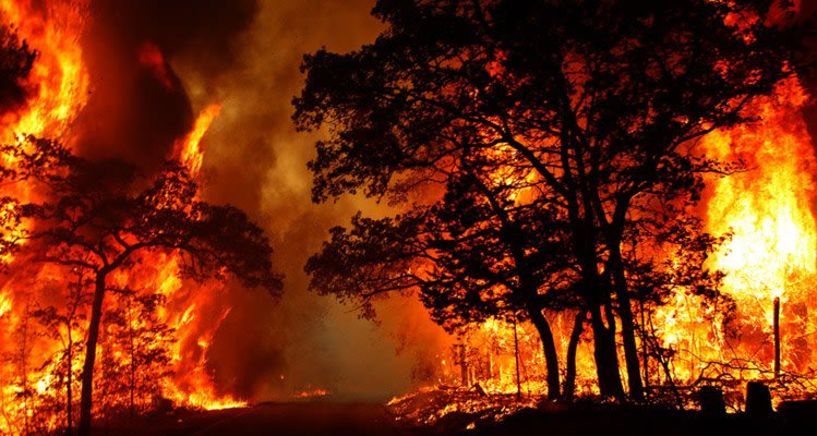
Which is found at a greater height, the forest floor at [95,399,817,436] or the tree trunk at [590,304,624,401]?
the tree trunk at [590,304,624,401]

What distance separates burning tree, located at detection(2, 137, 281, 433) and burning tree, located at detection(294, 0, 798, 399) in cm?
848

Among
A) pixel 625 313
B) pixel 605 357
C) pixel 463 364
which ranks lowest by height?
pixel 463 364

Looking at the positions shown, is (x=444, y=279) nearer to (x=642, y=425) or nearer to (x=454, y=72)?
(x=454, y=72)

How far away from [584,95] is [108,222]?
17.4m

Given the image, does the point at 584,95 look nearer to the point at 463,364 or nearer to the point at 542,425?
the point at 542,425

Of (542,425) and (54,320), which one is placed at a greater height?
(54,320)

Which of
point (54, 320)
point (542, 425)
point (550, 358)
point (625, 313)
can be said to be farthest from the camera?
point (54, 320)

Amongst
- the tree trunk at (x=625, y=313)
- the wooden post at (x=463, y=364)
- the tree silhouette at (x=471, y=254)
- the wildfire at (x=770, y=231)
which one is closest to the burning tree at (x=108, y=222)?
the tree silhouette at (x=471, y=254)

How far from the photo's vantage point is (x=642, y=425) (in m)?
9.76

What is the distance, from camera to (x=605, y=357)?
15.1m

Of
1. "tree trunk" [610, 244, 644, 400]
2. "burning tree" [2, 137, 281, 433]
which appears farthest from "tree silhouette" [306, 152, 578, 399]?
"burning tree" [2, 137, 281, 433]

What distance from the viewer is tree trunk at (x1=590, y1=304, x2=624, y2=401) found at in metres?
14.6

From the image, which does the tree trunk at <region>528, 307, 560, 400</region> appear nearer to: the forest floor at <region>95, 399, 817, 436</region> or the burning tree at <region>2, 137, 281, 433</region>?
the forest floor at <region>95, 399, 817, 436</region>

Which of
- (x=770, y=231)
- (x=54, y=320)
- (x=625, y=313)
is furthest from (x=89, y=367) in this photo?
(x=770, y=231)
